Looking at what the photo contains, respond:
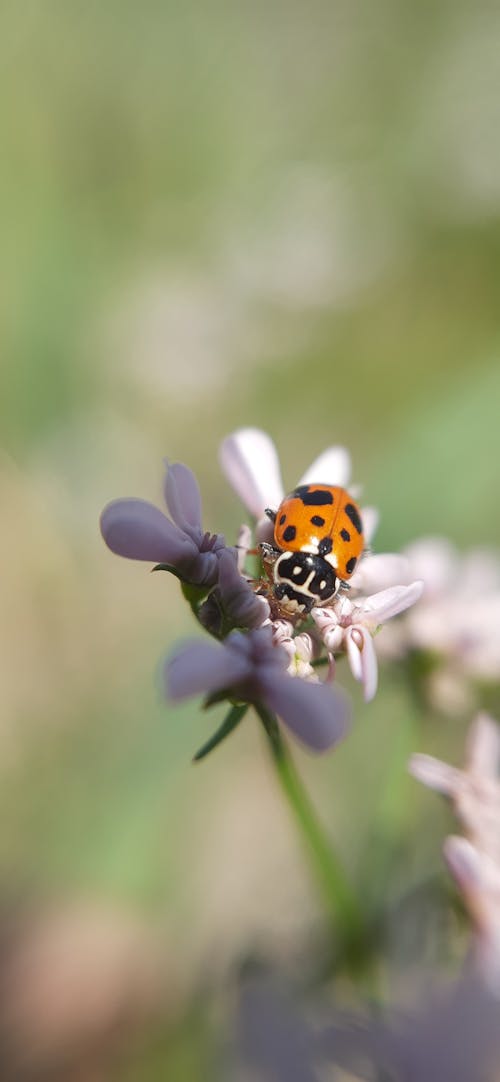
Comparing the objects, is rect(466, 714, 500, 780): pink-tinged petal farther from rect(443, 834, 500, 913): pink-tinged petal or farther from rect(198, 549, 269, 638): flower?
rect(198, 549, 269, 638): flower

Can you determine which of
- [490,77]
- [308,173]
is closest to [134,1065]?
[308,173]

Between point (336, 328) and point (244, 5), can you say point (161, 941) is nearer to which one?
point (336, 328)

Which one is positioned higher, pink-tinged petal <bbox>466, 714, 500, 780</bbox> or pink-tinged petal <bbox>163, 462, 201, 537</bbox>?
pink-tinged petal <bbox>163, 462, 201, 537</bbox>

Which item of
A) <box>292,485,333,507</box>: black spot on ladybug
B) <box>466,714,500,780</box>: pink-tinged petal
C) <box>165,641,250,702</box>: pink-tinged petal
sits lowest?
<box>466,714,500,780</box>: pink-tinged petal

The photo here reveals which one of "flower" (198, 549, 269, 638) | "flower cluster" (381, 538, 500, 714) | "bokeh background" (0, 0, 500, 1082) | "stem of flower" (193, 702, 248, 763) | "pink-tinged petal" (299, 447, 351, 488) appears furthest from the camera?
"bokeh background" (0, 0, 500, 1082)

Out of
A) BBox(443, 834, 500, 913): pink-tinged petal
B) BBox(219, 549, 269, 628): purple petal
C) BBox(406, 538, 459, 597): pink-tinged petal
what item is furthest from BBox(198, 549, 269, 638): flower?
BBox(406, 538, 459, 597): pink-tinged petal

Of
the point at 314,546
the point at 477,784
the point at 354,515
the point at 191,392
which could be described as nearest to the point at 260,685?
the point at 314,546
